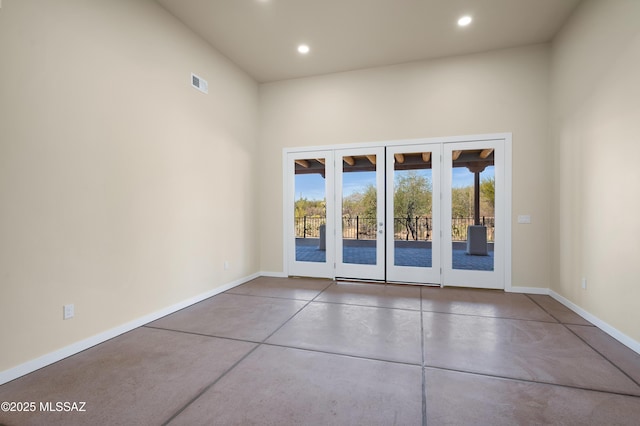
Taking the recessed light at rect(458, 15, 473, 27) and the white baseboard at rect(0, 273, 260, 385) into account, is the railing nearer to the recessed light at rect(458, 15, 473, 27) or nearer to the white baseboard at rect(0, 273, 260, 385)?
the white baseboard at rect(0, 273, 260, 385)

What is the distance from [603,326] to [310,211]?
4.17 meters

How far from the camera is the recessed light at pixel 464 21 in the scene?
12.3 ft

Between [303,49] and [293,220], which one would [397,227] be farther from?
[303,49]

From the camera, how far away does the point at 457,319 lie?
3.43 metres

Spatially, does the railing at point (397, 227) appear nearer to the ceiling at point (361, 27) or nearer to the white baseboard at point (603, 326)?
the white baseboard at point (603, 326)

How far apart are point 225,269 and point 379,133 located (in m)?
3.45

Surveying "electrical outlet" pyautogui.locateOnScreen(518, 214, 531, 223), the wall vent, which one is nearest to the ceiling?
the wall vent

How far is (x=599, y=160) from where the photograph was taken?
3191mm

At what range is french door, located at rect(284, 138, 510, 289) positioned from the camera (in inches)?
182

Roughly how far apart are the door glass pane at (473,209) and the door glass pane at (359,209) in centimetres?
130

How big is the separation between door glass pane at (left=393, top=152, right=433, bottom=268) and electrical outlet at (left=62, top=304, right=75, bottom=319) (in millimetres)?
4281

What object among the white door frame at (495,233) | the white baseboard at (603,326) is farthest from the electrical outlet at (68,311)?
the white baseboard at (603,326)

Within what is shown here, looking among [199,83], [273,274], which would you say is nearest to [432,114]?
[199,83]

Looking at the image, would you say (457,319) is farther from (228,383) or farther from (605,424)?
(228,383)
